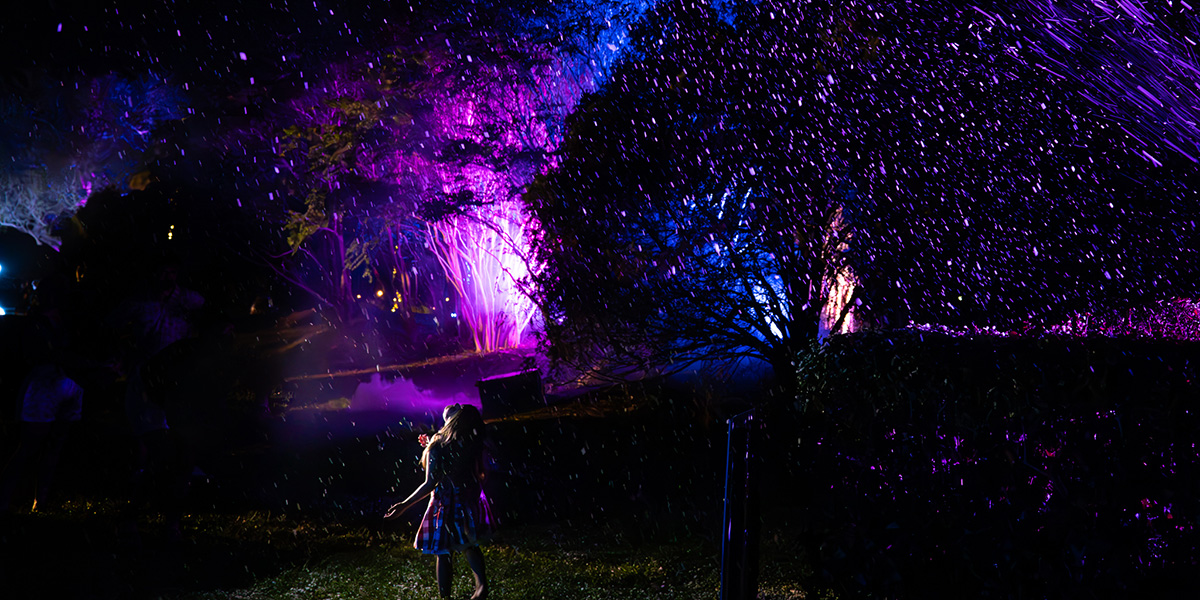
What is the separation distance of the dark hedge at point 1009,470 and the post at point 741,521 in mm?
1162

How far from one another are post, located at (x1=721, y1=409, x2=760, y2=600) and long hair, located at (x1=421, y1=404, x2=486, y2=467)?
2713 mm

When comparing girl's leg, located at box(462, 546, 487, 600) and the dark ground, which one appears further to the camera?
the dark ground

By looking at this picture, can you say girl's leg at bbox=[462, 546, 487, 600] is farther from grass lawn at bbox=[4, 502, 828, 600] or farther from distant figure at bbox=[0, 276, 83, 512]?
distant figure at bbox=[0, 276, 83, 512]

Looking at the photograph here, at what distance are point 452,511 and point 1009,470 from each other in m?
3.37

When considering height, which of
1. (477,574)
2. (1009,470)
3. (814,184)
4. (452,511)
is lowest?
(477,574)

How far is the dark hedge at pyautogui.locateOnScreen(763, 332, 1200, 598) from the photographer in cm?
304

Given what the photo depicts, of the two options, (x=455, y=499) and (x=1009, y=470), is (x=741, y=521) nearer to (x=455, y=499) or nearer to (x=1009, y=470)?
(x=1009, y=470)

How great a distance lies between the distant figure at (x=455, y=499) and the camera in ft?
16.1

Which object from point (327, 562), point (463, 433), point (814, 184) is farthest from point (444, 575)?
point (814, 184)

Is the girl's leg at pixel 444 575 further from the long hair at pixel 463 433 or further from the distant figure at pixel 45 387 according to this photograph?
the distant figure at pixel 45 387

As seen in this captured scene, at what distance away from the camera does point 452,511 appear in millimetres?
4961

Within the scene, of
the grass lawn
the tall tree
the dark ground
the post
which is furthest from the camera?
the tall tree

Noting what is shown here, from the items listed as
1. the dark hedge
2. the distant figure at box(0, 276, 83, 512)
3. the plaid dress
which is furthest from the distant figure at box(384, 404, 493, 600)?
the distant figure at box(0, 276, 83, 512)

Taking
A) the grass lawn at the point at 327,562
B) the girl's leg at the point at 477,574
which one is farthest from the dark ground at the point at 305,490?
the girl's leg at the point at 477,574
